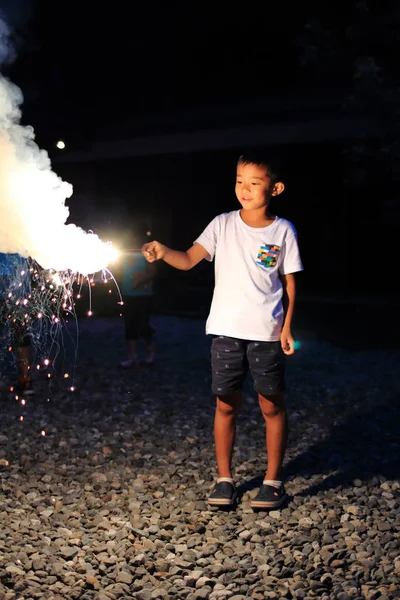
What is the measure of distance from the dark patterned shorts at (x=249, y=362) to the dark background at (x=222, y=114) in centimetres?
685

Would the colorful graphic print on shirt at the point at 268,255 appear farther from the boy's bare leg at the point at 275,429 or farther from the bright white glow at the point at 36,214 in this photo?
the bright white glow at the point at 36,214

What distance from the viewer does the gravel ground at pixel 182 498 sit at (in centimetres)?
326

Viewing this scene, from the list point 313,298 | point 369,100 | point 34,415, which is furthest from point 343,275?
point 34,415

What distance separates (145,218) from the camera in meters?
14.8

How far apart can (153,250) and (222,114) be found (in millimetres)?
10511

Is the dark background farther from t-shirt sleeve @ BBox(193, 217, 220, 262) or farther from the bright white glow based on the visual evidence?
the bright white glow

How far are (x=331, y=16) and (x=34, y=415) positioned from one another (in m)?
10.2

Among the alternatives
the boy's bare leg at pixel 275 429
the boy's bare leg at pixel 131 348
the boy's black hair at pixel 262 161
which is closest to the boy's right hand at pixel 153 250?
the boy's black hair at pixel 262 161

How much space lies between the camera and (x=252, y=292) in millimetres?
3961

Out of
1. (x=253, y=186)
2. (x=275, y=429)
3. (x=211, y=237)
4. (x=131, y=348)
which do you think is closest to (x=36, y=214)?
(x=211, y=237)

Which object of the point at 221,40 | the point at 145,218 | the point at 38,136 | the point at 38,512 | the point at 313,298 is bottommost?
the point at 38,512

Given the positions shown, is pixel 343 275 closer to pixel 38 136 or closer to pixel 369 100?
pixel 369 100

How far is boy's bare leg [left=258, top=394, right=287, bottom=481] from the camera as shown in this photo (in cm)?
414

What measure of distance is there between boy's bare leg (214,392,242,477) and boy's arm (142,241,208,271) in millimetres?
810
